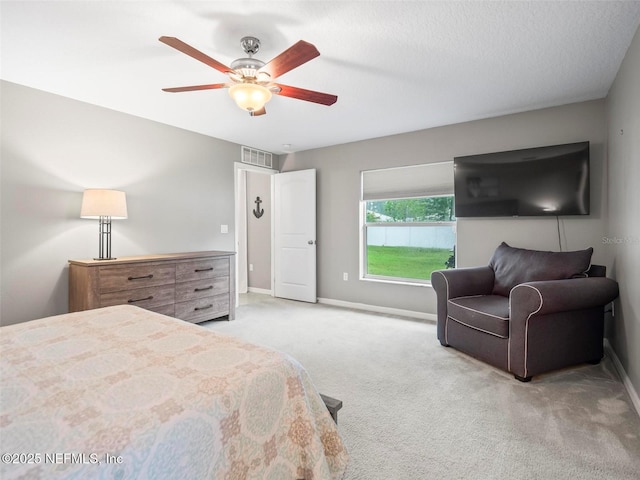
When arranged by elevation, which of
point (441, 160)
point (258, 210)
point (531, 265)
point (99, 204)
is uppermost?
point (441, 160)

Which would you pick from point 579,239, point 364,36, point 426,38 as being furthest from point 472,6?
point 579,239

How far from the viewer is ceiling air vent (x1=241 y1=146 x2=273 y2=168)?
4785 millimetres

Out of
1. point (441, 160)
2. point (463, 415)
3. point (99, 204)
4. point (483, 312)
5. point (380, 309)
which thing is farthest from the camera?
point (380, 309)

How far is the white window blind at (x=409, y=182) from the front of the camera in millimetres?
3961

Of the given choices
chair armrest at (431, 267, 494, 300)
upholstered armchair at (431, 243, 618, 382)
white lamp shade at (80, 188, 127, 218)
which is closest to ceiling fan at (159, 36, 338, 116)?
white lamp shade at (80, 188, 127, 218)

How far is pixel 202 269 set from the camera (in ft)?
12.0

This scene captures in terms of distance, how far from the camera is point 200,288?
144 inches

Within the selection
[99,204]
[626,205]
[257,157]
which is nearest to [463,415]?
[626,205]

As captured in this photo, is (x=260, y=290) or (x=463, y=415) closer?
(x=463, y=415)

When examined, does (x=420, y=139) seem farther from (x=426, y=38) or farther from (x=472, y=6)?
(x=472, y=6)

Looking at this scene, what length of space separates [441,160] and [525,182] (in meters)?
0.95

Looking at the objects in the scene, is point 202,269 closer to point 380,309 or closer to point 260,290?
point 260,290

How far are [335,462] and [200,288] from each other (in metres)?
2.82

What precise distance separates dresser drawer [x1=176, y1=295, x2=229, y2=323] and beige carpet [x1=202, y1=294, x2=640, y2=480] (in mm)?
989
